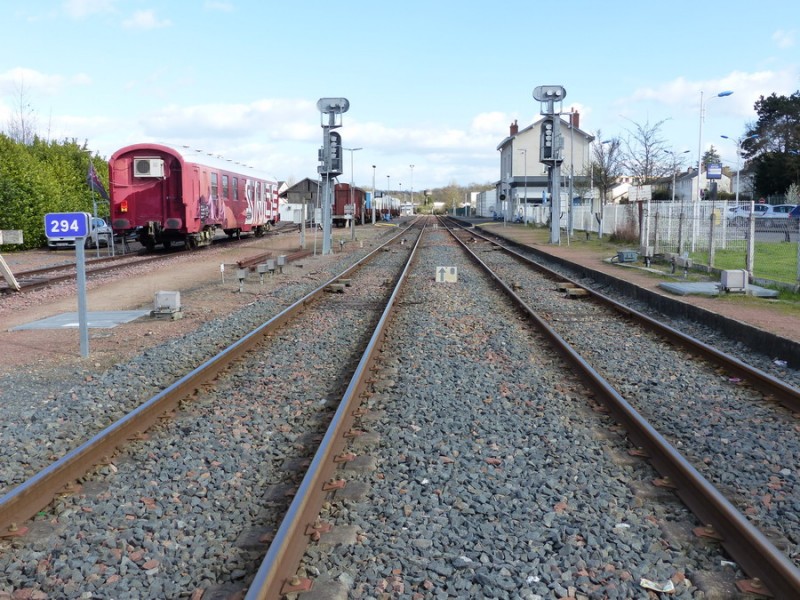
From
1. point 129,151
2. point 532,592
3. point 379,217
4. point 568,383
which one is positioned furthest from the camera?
point 379,217

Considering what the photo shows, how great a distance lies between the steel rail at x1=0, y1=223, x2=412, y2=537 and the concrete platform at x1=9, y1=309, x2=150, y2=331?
13.1ft

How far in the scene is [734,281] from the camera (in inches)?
560

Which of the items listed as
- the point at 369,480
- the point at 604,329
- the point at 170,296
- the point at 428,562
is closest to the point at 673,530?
the point at 428,562

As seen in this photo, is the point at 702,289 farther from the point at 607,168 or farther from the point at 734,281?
the point at 607,168

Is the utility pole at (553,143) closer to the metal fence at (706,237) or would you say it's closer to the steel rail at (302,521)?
the metal fence at (706,237)

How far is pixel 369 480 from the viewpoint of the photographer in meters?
5.06

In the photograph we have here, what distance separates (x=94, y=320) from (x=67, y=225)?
13.0 feet

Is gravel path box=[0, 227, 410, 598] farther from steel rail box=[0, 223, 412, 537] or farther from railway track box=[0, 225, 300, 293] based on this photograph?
railway track box=[0, 225, 300, 293]

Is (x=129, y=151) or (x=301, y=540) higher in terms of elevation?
(x=129, y=151)

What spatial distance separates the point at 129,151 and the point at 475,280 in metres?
12.6

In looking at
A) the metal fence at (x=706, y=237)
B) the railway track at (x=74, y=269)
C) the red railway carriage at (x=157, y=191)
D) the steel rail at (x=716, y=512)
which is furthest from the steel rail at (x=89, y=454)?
the red railway carriage at (x=157, y=191)

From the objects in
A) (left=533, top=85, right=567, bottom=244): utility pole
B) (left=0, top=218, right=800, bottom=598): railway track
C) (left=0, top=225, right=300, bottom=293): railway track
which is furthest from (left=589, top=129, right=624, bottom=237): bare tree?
(left=0, top=218, right=800, bottom=598): railway track

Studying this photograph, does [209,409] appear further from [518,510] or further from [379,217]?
[379,217]

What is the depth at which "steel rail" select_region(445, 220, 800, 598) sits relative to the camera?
356cm
